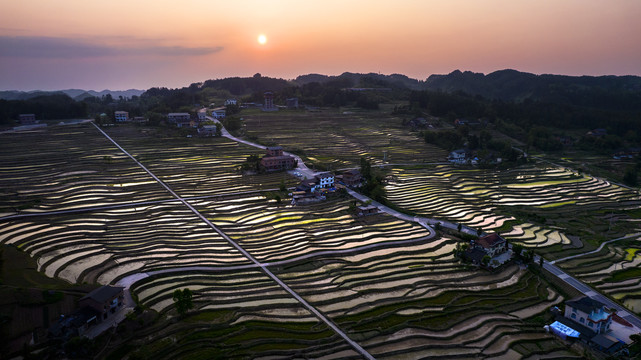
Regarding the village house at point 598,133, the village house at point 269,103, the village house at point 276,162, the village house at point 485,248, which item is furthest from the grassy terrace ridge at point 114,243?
the village house at point 598,133

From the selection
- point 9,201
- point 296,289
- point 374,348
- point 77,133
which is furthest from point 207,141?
point 374,348

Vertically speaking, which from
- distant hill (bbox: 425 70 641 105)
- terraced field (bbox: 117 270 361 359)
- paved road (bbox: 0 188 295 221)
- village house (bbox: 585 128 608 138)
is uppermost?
distant hill (bbox: 425 70 641 105)

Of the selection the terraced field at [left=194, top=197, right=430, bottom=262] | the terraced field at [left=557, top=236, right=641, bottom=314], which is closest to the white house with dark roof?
the terraced field at [left=557, top=236, right=641, bottom=314]

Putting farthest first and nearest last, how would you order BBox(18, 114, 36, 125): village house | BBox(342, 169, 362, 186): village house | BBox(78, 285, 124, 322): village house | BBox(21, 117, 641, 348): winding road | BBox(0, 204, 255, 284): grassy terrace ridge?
1. BBox(18, 114, 36, 125): village house
2. BBox(342, 169, 362, 186): village house
3. BBox(0, 204, 255, 284): grassy terrace ridge
4. BBox(21, 117, 641, 348): winding road
5. BBox(78, 285, 124, 322): village house

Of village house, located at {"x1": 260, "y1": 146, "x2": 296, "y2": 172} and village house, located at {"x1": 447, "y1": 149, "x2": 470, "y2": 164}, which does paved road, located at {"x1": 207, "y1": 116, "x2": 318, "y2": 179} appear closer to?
village house, located at {"x1": 260, "y1": 146, "x2": 296, "y2": 172}

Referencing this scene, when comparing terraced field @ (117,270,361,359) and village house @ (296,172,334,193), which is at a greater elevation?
village house @ (296,172,334,193)

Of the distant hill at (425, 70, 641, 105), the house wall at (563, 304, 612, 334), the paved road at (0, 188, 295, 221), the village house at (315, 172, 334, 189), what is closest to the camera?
the house wall at (563, 304, 612, 334)

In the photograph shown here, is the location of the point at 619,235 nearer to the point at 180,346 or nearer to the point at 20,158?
the point at 180,346
